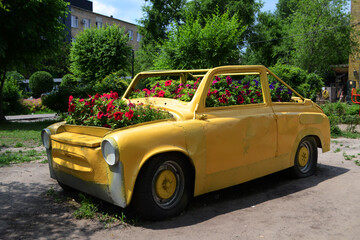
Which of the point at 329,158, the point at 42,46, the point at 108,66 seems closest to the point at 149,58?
the point at 108,66

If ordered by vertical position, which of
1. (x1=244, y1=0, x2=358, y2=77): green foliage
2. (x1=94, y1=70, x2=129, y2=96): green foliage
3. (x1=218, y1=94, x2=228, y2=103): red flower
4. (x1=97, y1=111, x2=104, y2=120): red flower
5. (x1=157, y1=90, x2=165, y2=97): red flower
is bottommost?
(x1=97, y1=111, x2=104, y2=120): red flower

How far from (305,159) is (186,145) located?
2.71 metres

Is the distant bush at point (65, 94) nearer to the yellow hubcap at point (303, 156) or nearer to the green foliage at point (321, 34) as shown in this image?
the yellow hubcap at point (303, 156)

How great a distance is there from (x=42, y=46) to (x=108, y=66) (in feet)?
27.0

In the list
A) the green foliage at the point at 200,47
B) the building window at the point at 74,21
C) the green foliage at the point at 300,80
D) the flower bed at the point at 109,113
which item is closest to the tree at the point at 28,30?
the green foliage at the point at 200,47

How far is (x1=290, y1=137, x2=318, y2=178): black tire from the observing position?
5.78m

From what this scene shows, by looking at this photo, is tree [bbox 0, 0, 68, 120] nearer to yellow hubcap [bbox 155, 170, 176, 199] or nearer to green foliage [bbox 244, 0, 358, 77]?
yellow hubcap [bbox 155, 170, 176, 199]

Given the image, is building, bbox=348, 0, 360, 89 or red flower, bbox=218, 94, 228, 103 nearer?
red flower, bbox=218, 94, 228, 103

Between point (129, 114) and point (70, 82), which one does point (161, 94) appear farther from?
point (70, 82)

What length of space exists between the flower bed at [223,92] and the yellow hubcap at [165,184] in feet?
3.72

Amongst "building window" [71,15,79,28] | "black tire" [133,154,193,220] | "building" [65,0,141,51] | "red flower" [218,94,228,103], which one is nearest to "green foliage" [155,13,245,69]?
"red flower" [218,94,228,103]

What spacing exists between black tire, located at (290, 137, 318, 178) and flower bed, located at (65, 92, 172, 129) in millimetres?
2431

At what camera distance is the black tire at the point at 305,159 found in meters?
5.78

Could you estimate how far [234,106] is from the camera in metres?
4.81
